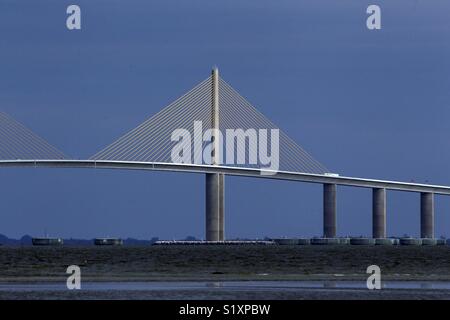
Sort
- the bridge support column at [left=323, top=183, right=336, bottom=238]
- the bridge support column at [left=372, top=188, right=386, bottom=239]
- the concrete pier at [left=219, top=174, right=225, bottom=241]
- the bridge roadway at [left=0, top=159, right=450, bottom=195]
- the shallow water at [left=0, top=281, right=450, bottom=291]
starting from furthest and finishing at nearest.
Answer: the bridge support column at [left=372, top=188, right=386, bottom=239], the bridge support column at [left=323, top=183, right=336, bottom=238], the concrete pier at [left=219, top=174, right=225, bottom=241], the bridge roadway at [left=0, top=159, right=450, bottom=195], the shallow water at [left=0, top=281, right=450, bottom=291]

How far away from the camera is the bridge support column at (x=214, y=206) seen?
124 m

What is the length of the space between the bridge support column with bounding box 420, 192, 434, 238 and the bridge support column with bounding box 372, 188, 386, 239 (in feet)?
13.0

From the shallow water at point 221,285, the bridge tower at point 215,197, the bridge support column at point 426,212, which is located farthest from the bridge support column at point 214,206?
the shallow water at point 221,285

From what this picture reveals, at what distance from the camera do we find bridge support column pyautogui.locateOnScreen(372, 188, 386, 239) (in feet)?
442

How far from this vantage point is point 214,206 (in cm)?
12388

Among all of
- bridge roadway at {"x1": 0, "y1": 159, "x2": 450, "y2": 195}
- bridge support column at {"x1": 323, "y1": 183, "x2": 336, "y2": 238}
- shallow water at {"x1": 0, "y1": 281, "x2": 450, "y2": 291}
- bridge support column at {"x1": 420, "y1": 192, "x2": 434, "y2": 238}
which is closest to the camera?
shallow water at {"x1": 0, "y1": 281, "x2": 450, "y2": 291}

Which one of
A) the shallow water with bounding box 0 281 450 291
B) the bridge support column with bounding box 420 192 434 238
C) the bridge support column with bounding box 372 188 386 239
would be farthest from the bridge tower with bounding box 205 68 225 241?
the shallow water with bounding box 0 281 450 291

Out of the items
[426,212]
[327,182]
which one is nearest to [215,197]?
[327,182]

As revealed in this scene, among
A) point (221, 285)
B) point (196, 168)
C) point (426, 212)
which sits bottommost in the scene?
point (221, 285)

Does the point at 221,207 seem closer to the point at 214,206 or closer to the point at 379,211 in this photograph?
the point at 214,206

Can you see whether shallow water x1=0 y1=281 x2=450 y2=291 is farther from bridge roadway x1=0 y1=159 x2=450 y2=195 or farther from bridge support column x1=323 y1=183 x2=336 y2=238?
bridge support column x1=323 y1=183 x2=336 y2=238

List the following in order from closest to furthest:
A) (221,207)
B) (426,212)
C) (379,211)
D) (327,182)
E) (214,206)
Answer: (214,206) → (221,207) → (327,182) → (379,211) → (426,212)

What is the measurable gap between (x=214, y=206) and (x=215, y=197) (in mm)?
1189
